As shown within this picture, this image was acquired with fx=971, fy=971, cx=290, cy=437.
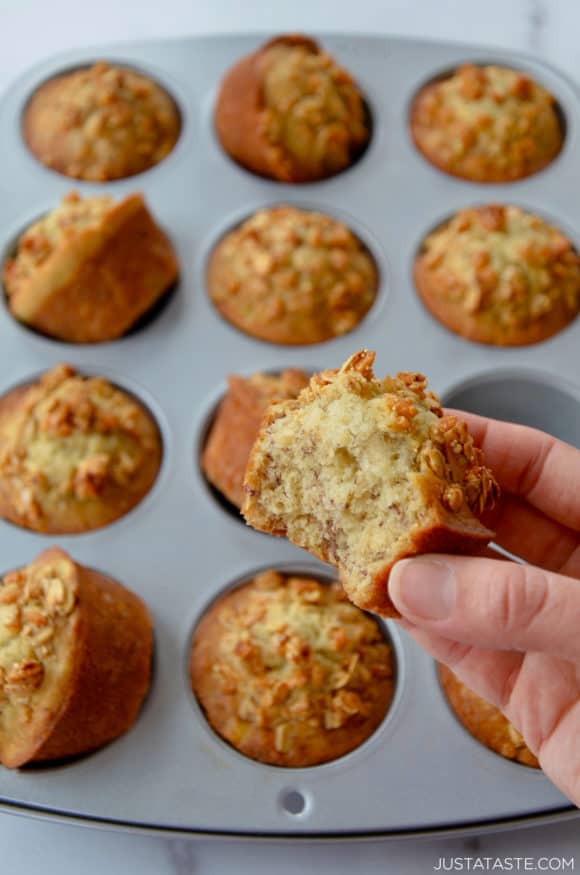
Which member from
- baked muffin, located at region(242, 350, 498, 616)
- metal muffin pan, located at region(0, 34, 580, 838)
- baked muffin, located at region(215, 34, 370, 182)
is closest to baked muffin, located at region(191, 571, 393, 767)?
metal muffin pan, located at region(0, 34, 580, 838)

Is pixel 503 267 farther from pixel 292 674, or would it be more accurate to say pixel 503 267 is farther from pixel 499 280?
pixel 292 674

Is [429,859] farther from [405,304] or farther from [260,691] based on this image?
[405,304]

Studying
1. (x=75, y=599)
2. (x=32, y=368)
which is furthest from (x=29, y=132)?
(x=75, y=599)

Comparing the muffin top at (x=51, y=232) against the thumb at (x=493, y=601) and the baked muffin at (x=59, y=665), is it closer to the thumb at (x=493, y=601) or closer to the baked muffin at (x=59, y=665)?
the baked muffin at (x=59, y=665)

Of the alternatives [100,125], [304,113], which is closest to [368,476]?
[304,113]

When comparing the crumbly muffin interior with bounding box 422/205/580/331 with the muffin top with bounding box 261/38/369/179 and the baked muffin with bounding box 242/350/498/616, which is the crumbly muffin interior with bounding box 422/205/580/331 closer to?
the muffin top with bounding box 261/38/369/179

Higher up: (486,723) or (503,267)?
(503,267)
